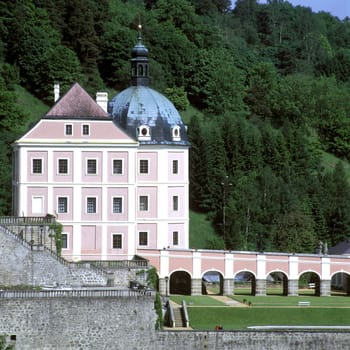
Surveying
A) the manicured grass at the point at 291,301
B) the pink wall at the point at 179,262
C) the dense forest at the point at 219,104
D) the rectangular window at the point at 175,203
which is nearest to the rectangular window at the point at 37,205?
the pink wall at the point at 179,262

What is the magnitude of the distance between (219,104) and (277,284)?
139ft

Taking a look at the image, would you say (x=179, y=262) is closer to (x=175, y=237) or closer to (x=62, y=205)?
(x=175, y=237)

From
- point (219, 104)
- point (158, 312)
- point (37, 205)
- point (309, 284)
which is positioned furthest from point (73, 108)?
point (219, 104)

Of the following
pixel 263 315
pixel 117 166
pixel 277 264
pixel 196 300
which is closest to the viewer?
pixel 263 315

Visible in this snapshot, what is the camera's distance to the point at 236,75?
480ft

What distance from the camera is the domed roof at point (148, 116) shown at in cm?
8781

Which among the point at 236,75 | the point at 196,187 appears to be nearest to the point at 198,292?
the point at 196,187

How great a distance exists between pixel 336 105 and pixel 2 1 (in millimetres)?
35002

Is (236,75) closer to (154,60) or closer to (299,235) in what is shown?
(154,60)

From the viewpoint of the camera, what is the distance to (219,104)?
13688 centimetres

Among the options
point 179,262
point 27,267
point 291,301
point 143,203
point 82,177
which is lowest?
point 291,301

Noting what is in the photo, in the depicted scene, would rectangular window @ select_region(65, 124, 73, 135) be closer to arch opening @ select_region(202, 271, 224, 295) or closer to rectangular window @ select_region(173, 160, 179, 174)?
rectangular window @ select_region(173, 160, 179, 174)

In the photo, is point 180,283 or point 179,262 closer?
point 179,262

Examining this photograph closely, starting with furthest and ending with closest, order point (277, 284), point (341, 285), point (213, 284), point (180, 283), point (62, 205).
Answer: point (213, 284), point (277, 284), point (341, 285), point (180, 283), point (62, 205)
